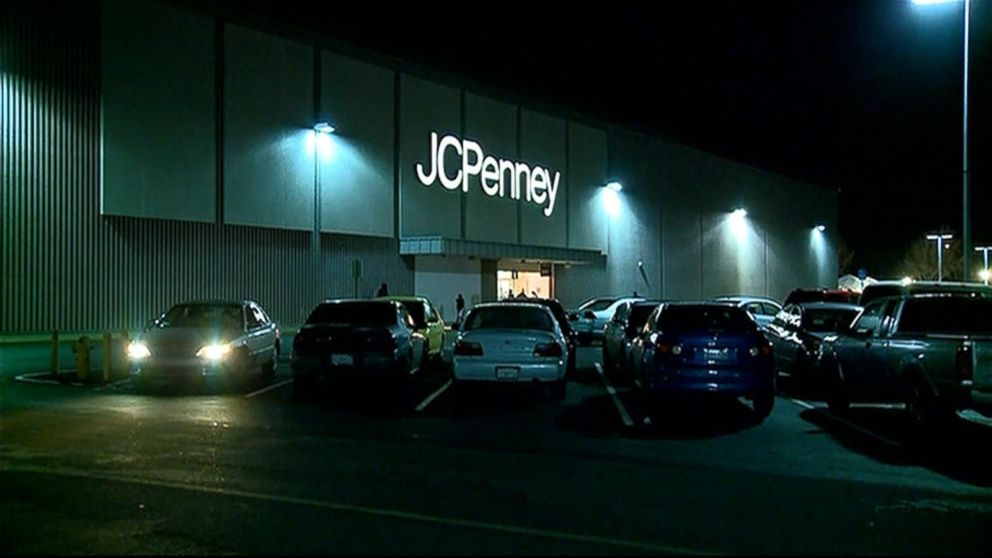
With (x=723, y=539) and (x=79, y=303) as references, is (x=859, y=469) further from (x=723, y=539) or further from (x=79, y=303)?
(x=79, y=303)

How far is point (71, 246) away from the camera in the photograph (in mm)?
29625

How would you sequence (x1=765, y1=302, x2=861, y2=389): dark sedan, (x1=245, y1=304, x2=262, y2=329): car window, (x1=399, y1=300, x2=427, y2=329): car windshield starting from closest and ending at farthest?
(x1=765, y1=302, x2=861, y2=389): dark sedan, (x1=245, y1=304, x2=262, y2=329): car window, (x1=399, y1=300, x2=427, y2=329): car windshield

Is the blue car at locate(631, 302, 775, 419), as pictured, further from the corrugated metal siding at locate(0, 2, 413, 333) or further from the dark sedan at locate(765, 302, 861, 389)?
the corrugated metal siding at locate(0, 2, 413, 333)

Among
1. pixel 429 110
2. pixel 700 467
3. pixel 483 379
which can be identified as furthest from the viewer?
pixel 429 110

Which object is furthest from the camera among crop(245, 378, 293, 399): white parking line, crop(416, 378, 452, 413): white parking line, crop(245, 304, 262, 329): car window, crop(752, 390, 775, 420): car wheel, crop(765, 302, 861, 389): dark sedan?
crop(245, 304, 262, 329): car window

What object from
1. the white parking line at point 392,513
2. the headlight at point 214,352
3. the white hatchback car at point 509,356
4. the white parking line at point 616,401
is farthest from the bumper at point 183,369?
the white parking line at point 392,513

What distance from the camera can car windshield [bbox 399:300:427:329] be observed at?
2058 cm

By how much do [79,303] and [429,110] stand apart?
17876 millimetres

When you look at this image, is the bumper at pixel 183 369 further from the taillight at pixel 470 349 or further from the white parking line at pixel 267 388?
the taillight at pixel 470 349

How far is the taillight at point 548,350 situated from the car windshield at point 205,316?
237 inches

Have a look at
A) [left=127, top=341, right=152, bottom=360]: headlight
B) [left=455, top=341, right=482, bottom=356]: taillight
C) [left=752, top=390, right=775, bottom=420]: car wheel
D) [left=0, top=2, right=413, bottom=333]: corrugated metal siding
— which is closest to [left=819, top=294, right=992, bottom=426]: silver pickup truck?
[left=752, top=390, right=775, bottom=420]: car wheel

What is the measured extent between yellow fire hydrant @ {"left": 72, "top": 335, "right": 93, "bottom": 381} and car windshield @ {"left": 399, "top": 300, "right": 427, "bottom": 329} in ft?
20.2

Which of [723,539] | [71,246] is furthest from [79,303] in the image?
[723,539]

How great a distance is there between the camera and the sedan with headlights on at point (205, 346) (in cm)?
1706
